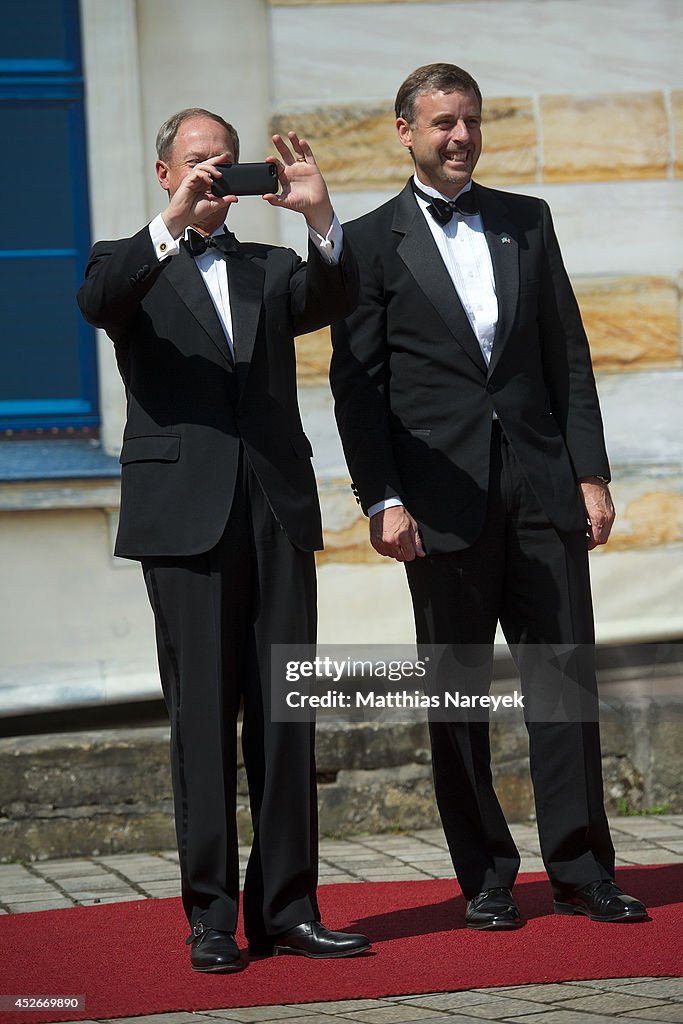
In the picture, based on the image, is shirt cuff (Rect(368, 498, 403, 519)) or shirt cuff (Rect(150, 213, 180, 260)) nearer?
shirt cuff (Rect(150, 213, 180, 260))

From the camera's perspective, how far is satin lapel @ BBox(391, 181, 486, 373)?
3.53 meters

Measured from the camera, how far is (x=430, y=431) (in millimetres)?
3543

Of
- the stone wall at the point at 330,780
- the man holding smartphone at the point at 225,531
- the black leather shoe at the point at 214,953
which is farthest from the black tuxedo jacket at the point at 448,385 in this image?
the stone wall at the point at 330,780

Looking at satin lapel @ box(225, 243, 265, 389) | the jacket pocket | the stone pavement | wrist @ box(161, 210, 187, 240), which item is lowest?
the stone pavement

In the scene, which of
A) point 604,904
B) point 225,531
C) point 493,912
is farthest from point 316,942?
point 225,531

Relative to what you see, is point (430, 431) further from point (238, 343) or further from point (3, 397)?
point (3, 397)

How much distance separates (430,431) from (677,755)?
6.38ft

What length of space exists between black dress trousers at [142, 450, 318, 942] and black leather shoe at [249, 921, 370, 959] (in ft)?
0.08

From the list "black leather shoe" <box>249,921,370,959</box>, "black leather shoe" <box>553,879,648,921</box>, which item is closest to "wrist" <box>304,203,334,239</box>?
"black leather shoe" <box>249,921,370,959</box>

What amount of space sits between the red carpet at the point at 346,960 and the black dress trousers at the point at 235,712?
0.56 feet

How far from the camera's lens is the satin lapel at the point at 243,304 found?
330 cm

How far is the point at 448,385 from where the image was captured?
11.6ft

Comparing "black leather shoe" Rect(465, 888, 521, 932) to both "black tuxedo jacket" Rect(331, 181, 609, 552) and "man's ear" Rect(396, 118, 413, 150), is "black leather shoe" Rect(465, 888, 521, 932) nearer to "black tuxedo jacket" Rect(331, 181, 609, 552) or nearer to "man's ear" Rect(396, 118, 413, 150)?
"black tuxedo jacket" Rect(331, 181, 609, 552)

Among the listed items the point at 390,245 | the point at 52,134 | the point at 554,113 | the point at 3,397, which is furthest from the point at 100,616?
the point at 554,113
